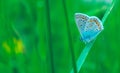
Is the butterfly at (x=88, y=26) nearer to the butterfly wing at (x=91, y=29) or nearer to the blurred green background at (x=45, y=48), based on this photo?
the butterfly wing at (x=91, y=29)

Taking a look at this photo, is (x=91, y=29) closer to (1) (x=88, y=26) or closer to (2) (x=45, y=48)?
(1) (x=88, y=26)

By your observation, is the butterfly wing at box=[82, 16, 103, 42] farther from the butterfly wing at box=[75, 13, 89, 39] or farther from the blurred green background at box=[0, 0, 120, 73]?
the blurred green background at box=[0, 0, 120, 73]

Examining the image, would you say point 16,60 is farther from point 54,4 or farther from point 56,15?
point 54,4

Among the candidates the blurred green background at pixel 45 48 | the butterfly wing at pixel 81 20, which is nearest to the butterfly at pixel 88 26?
the butterfly wing at pixel 81 20

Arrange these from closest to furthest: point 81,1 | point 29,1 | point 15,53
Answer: point 15,53 < point 29,1 < point 81,1

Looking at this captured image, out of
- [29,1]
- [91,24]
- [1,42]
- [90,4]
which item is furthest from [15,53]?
[90,4]

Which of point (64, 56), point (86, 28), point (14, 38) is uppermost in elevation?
point (86, 28)

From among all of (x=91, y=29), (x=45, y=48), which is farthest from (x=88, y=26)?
(x=45, y=48)

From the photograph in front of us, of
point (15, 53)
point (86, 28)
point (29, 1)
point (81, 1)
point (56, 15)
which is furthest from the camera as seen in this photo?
point (81, 1)
